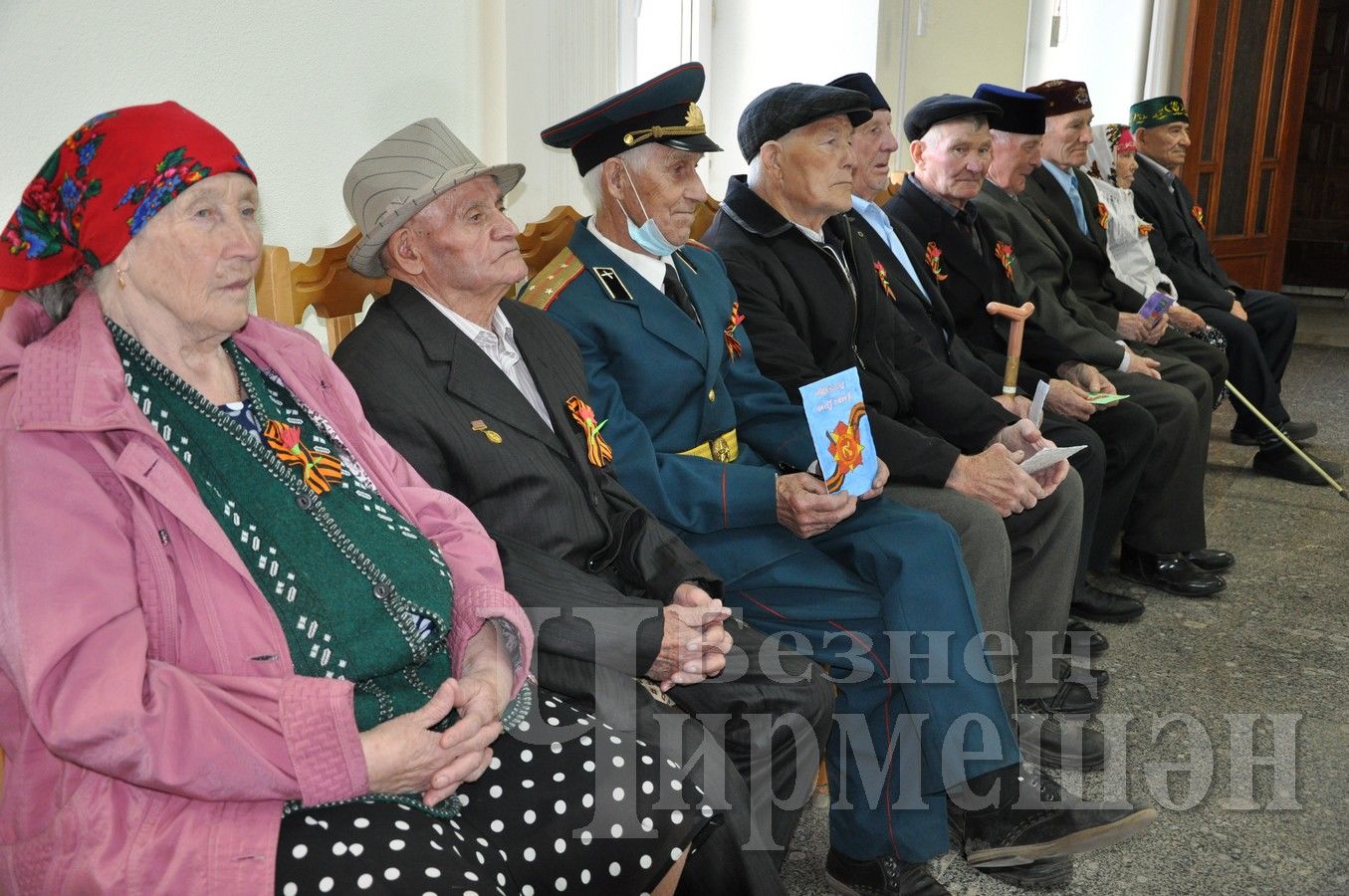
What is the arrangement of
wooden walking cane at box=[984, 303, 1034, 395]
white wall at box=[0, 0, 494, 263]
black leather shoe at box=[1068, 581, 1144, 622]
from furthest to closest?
black leather shoe at box=[1068, 581, 1144, 622]
wooden walking cane at box=[984, 303, 1034, 395]
white wall at box=[0, 0, 494, 263]

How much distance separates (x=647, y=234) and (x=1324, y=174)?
9653 millimetres

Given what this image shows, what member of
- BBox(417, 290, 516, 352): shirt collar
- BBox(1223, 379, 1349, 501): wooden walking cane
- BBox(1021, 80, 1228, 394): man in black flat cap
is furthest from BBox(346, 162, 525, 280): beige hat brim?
BBox(1223, 379, 1349, 501): wooden walking cane

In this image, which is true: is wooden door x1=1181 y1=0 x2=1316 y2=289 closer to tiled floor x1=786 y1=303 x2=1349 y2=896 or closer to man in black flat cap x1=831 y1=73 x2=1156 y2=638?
tiled floor x1=786 y1=303 x2=1349 y2=896

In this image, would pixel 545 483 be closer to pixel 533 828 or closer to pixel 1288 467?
pixel 533 828

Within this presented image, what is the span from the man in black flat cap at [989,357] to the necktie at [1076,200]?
3.09 feet

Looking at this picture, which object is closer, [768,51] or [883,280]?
[883,280]

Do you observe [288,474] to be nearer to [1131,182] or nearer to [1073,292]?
[1073,292]

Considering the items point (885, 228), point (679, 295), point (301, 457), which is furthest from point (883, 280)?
point (301, 457)

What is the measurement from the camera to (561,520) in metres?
1.85

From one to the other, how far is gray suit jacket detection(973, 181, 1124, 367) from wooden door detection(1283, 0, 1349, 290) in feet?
23.3

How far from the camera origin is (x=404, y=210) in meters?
1.86

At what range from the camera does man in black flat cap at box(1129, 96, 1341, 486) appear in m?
4.77

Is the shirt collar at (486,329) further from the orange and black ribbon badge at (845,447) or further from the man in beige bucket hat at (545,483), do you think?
the orange and black ribbon badge at (845,447)

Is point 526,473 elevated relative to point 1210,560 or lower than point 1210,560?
elevated
